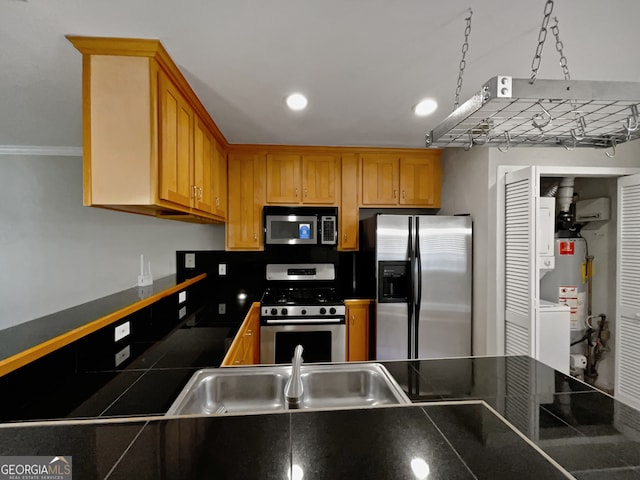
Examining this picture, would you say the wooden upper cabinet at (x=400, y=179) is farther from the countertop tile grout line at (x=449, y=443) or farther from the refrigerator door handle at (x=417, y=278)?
the countertop tile grout line at (x=449, y=443)

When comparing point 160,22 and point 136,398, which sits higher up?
point 160,22

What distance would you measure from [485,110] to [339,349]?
232 centimetres

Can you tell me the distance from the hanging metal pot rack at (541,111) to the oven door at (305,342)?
202cm

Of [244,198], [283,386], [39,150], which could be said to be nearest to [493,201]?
[283,386]

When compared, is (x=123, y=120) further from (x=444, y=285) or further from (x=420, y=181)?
(x=420, y=181)

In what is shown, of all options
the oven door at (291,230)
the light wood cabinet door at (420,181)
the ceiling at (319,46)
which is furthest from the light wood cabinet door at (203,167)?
the light wood cabinet door at (420,181)

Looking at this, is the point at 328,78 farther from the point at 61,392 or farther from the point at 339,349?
the point at 339,349

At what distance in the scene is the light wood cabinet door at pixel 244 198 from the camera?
10.0ft

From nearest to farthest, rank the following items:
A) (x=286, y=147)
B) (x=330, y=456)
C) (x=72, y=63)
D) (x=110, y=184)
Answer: (x=330, y=456), (x=110, y=184), (x=72, y=63), (x=286, y=147)

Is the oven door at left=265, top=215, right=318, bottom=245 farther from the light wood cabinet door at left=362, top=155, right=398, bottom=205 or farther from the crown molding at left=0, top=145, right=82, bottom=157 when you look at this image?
the crown molding at left=0, top=145, right=82, bottom=157

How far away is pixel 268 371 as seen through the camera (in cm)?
124

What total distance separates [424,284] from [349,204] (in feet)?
3.66

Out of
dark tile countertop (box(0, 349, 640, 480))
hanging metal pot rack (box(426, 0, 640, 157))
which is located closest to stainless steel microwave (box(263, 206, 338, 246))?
hanging metal pot rack (box(426, 0, 640, 157))

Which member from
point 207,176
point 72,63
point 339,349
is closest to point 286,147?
point 207,176
